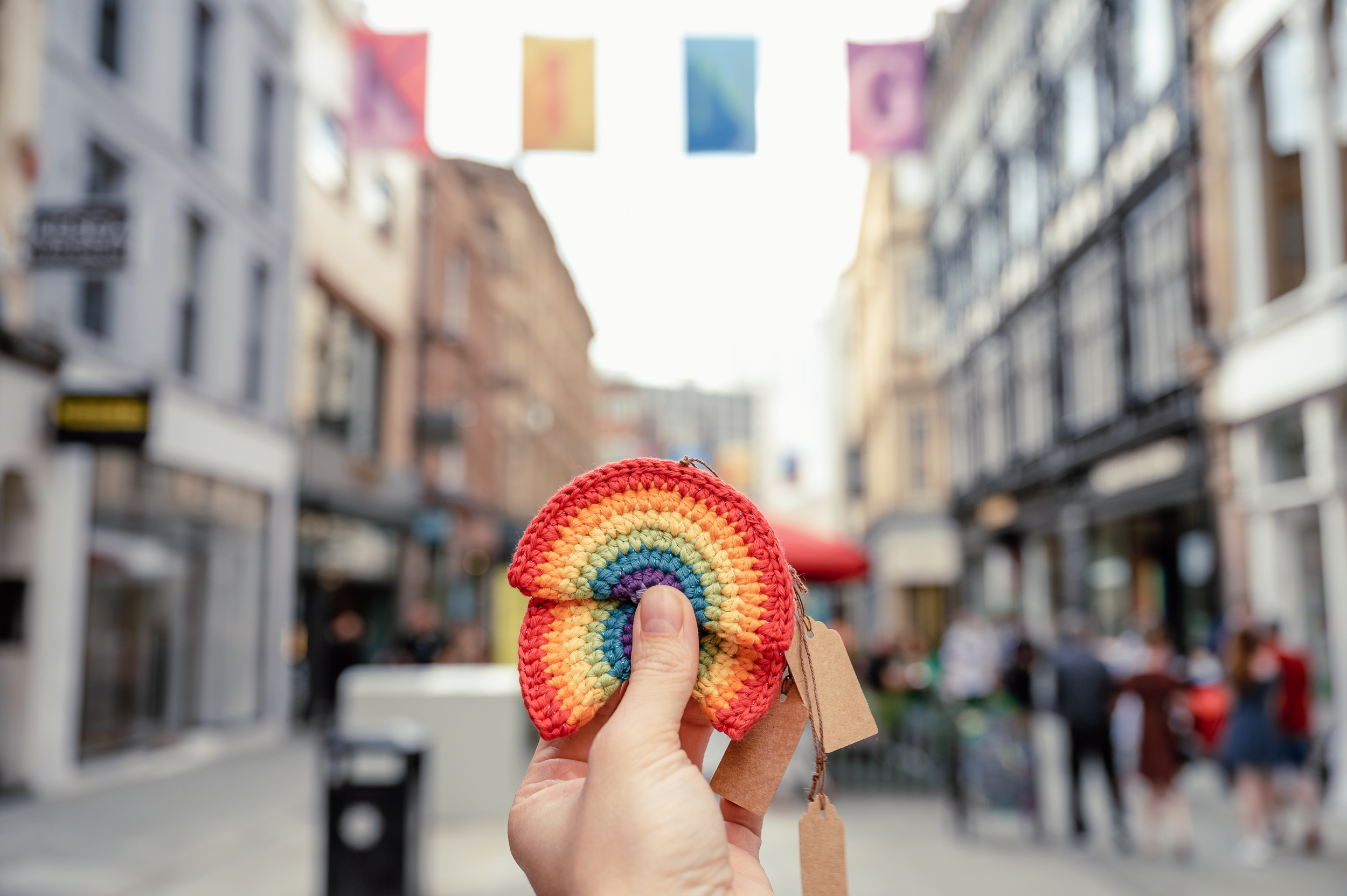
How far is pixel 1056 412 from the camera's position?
71.9 feet

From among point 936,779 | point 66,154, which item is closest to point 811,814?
point 936,779

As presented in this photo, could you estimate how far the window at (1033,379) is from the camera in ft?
74.1

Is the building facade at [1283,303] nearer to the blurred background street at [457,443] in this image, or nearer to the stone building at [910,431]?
the blurred background street at [457,443]

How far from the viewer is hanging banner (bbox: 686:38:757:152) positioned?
31.3 feet

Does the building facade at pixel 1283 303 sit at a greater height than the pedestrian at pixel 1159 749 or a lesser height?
greater

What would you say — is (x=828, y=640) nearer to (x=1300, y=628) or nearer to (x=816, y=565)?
(x=816, y=565)

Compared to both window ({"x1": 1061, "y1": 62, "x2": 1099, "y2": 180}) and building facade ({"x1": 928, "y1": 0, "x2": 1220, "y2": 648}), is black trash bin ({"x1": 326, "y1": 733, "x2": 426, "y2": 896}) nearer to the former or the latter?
building facade ({"x1": 928, "y1": 0, "x2": 1220, "y2": 648})

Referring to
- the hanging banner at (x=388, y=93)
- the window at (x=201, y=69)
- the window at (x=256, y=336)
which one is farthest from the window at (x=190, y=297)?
the hanging banner at (x=388, y=93)

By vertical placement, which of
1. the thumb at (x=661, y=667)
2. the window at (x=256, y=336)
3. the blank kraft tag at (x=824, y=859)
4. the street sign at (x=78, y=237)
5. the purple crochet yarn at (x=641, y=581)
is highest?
the window at (x=256, y=336)

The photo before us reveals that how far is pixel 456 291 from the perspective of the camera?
29844mm

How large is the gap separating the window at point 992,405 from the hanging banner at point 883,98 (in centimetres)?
1601

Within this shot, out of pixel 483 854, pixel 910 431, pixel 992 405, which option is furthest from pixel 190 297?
pixel 910 431

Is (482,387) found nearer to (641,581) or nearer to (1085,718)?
(1085,718)

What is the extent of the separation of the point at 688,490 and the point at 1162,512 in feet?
56.7
